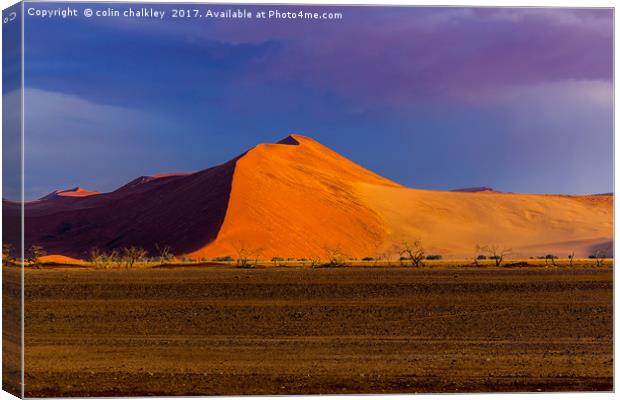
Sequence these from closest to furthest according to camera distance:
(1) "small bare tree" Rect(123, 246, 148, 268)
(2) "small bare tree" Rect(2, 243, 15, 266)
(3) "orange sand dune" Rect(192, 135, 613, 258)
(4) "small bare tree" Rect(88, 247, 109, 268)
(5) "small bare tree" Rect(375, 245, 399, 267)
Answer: (2) "small bare tree" Rect(2, 243, 15, 266), (4) "small bare tree" Rect(88, 247, 109, 268), (1) "small bare tree" Rect(123, 246, 148, 268), (3) "orange sand dune" Rect(192, 135, 613, 258), (5) "small bare tree" Rect(375, 245, 399, 267)

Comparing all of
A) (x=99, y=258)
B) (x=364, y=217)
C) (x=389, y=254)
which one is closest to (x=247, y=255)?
(x=99, y=258)

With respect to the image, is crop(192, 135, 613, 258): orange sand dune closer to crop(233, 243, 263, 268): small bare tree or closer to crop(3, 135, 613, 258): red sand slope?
crop(3, 135, 613, 258): red sand slope

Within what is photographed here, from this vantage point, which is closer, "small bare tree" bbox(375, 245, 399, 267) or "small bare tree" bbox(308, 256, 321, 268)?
"small bare tree" bbox(308, 256, 321, 268)

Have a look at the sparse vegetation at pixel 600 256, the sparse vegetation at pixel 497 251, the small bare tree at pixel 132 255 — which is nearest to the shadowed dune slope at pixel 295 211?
the small bare tree at pixel 132 255

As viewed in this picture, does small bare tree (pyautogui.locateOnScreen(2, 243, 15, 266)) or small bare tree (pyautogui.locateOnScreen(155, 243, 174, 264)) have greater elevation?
small bare tree (pyautogui.locateOnScreen(155, 243, 174, 264))

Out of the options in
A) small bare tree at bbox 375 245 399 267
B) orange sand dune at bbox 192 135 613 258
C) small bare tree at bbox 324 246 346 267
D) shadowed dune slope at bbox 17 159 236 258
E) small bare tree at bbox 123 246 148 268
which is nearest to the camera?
shadowed dune slope at bbox 17 159 236 258

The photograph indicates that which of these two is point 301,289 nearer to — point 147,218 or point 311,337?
point 311,337

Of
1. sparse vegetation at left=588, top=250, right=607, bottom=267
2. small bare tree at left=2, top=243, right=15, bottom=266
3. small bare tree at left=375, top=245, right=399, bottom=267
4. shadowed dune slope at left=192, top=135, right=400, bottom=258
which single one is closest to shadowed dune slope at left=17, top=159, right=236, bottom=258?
shadowed dune slope at left=192, top=135, right=400, bottom=258
